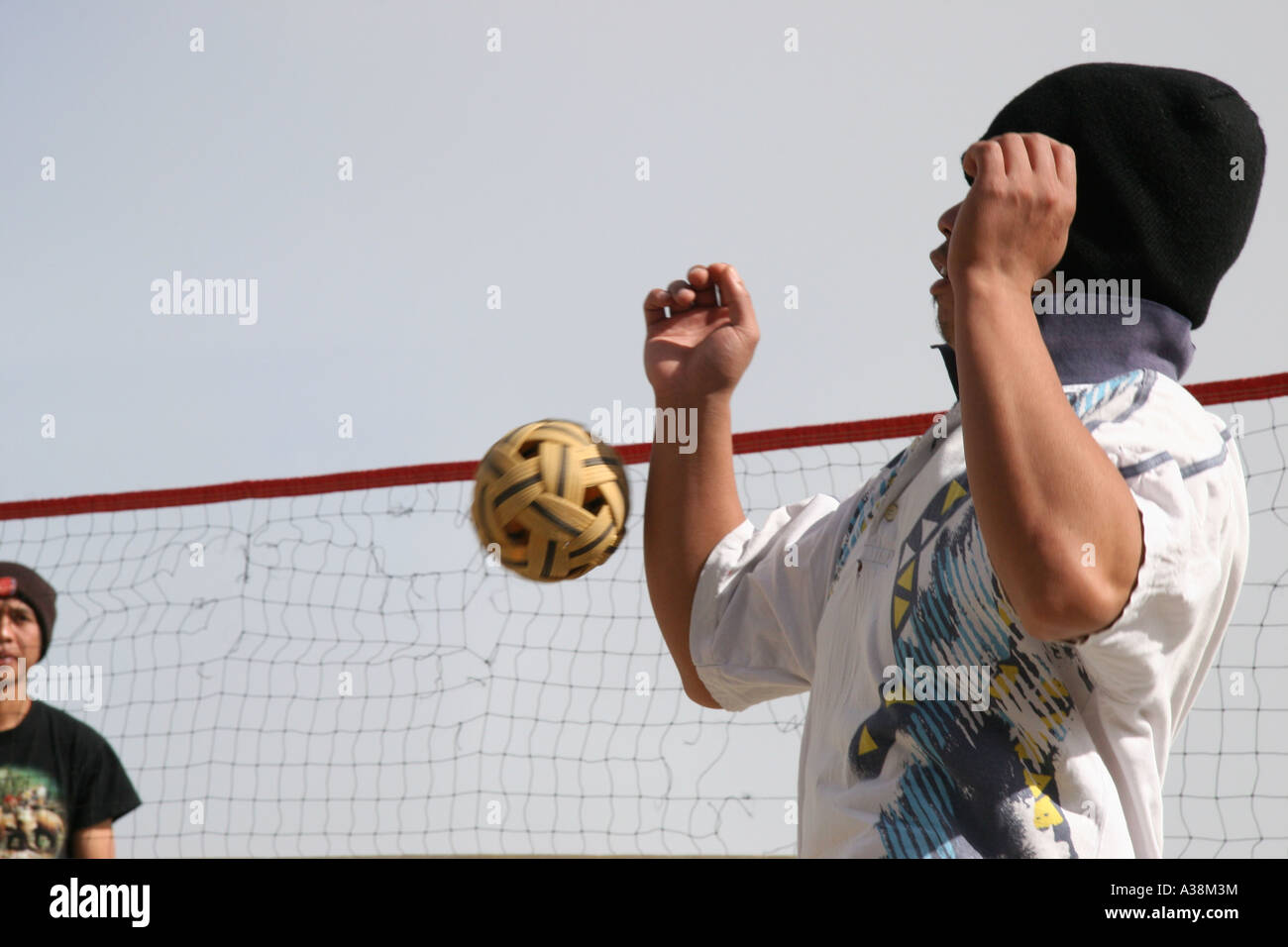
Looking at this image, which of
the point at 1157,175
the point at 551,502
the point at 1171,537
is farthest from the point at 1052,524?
the point at 551,502

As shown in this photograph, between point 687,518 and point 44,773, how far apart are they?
321 centimetres

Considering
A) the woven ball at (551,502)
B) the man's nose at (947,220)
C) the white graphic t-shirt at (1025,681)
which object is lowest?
the white graphic t-shirt at (1025,681)

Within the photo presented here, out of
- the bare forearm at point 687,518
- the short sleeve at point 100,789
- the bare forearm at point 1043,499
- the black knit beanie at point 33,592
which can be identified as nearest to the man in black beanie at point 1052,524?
the bare forearm at point 1043,499

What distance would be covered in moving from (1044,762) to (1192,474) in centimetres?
38

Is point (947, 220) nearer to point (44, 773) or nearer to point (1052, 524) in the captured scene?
point (1052, 524)

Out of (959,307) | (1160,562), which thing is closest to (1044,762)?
(1160,562)

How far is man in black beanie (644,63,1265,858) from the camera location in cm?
147

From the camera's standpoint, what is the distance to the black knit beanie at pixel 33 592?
15.8 ft

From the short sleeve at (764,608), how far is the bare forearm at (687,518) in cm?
3

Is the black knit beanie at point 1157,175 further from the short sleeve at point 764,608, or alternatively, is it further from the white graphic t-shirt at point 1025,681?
the short sleeve at point 764,608

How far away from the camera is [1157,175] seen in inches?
71.4

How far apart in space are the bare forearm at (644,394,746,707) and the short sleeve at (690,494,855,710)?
27 millimetres

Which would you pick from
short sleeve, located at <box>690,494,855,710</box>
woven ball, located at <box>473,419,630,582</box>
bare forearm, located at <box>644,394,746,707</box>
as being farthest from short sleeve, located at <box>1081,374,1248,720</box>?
woven ball, located at <box>473,419,630,582</box>
